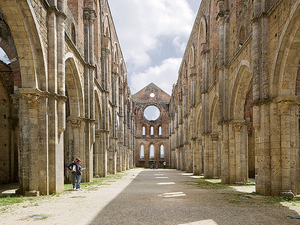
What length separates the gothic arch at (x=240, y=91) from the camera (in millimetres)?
13523

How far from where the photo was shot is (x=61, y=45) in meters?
10.6

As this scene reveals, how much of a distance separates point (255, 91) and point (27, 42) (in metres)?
8.09

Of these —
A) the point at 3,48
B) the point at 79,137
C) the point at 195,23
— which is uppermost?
the point at 195,23

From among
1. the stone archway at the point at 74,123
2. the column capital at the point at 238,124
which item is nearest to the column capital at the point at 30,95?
the stone archway at the point at 74,123

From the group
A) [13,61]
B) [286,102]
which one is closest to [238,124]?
[286,102]

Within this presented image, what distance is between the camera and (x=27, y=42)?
29.4 ft

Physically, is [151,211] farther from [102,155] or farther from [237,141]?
[102,155]

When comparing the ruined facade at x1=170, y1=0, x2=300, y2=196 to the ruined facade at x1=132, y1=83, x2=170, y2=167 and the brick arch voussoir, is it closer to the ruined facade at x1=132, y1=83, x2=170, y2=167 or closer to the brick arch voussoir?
the brick arch voussoir

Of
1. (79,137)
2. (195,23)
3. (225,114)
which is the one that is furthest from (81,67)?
(195,23)

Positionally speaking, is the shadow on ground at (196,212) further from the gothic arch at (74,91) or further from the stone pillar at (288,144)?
the gothic arch at (74,91)

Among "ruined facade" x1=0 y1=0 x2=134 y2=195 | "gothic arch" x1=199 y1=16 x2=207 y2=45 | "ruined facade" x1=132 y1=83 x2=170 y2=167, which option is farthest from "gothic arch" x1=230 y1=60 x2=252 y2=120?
"ruined facade" x1=132 y1=83 x2=170 y2=167

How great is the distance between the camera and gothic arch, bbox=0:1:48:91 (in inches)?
330

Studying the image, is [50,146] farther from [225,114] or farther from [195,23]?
[195,23]

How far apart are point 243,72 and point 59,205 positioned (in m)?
10.0
